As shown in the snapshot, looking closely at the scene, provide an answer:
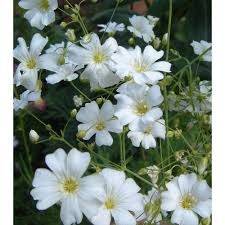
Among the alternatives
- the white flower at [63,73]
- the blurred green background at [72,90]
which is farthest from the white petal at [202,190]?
the blurred green background at [72,90]

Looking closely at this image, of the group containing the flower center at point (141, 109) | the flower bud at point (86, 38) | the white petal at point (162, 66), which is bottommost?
the flower center at point (141, 109)

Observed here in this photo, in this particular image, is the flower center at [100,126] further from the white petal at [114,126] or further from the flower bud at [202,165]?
the flower bud at [202,165]

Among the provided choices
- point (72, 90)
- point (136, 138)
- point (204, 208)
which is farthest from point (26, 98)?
point (72, 90)

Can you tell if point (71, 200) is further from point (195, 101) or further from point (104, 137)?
point (195, 101)

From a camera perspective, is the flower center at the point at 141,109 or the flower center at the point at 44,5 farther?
the flower center at the point at 44,5

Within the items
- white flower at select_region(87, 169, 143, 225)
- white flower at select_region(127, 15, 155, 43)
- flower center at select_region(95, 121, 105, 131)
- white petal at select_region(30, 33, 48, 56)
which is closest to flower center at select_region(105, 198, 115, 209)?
white flower at select_region(87, 169, 143, 225)

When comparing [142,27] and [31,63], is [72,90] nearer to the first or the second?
[142,27]
